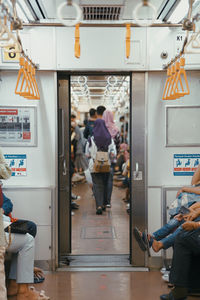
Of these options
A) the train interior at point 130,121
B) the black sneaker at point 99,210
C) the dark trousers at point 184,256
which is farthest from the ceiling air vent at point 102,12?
the black sneaker at point 99,210

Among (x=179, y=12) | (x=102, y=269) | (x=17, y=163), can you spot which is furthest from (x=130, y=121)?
(x=102, y=269)

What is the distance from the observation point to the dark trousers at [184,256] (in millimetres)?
3023

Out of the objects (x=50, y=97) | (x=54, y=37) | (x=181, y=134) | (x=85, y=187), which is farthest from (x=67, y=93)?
(x=85, y=187)

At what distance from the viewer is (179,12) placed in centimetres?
378

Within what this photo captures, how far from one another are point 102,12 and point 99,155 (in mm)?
2744

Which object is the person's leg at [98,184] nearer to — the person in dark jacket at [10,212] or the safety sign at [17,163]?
the safety sign at [17,163]

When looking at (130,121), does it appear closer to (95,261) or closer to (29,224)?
→ (29,224)

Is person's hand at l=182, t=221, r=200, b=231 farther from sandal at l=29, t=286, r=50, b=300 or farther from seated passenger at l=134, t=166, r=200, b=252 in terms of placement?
sandal at l=29, t=286, r=50, b=300

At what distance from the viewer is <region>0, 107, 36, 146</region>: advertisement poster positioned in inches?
160

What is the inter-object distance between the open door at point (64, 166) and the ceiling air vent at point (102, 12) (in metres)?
0.78

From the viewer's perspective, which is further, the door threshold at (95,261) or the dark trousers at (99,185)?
the dark trousers at (99,185)

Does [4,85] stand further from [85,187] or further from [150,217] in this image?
[85,187]

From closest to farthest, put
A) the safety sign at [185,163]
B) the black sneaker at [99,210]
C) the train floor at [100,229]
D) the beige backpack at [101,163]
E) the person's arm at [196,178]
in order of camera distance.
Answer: the person's arm at [196,178] → the safety sign at [185,163] → the train floor at [100,229] → the beige backpack at [101,163] → the black sneaker at [99,210]

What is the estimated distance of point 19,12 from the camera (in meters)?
3.77
